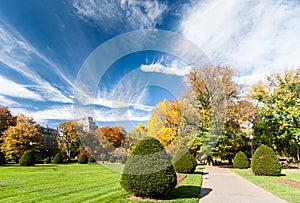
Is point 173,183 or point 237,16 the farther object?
point 237,16

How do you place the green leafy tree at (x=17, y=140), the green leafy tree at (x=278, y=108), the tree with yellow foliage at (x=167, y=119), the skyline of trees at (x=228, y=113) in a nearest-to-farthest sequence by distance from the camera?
the tree with yellow foliage at (x=167, y=119) < the skyline of trees at (x=228, y=113) < the green leafy tree at (x=278, y=108) < the green leafy tree at (x=17, y=140)

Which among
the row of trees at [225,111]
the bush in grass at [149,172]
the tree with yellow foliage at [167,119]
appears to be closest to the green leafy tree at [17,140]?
the tree with yellow foliage at [167,119]

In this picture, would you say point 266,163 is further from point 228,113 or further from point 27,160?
point 27,160

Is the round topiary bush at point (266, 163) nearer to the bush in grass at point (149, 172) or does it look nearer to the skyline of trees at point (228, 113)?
the skyline of trees at point (228, 113)

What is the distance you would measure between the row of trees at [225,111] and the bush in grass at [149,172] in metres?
14.9

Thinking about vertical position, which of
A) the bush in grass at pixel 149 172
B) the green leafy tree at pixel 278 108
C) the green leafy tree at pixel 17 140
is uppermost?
the green leafy tree at pixel 278 108

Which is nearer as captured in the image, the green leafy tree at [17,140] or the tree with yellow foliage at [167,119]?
the tree with yellow foliage at [167,119]

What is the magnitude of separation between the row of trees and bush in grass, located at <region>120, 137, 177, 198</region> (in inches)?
589

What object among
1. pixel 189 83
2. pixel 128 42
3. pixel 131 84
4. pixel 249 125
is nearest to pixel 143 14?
pixel 128 42

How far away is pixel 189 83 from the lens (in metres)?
24.3

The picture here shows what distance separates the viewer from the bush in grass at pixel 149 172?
660cm

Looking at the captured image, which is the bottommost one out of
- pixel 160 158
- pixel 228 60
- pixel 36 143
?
pixel 160 158

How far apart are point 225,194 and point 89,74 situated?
7325mm

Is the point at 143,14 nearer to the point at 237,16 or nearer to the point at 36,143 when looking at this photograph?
the point at 237,16
